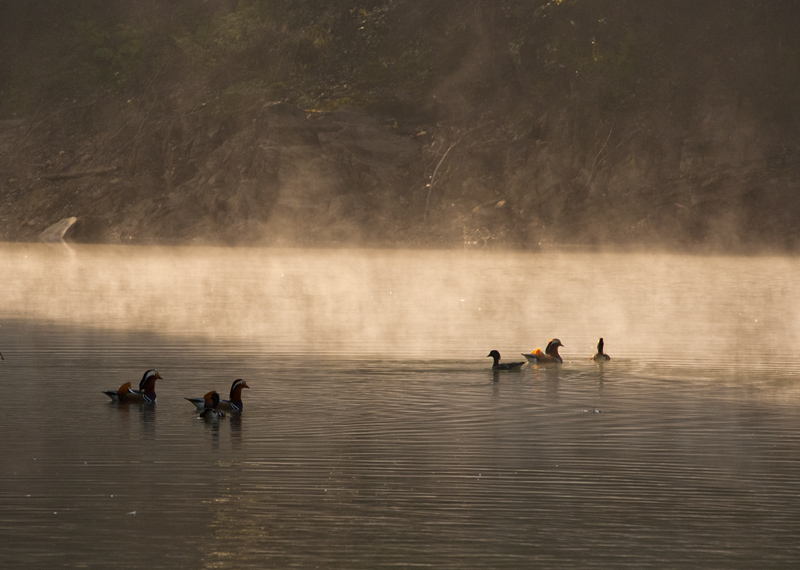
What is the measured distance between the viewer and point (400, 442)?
57.6 feet

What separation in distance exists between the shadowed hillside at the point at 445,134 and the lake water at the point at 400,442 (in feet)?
165

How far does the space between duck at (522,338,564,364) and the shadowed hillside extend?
61.9 meters

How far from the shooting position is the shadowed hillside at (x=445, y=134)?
8956 centimetres

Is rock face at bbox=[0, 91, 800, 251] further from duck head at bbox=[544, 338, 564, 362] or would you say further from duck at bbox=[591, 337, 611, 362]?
duck head at bbox=[544, 338, 564, 362]

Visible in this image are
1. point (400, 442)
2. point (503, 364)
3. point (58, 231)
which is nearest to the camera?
point (400, 442)

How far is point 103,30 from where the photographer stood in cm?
11575

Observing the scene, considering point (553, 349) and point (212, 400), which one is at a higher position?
point (553, 349)

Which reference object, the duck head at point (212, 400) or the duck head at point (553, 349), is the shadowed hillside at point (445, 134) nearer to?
the duck head at point (553, 349)

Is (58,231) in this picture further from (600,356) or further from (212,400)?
(212,400)

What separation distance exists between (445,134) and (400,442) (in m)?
81.0

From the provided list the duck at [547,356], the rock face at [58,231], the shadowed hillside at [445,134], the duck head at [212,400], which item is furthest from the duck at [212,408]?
the rock face at [58,231]

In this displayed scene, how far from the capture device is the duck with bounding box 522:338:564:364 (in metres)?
26.5

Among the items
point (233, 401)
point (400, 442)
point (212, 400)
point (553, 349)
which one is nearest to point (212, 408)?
point (212, 400)

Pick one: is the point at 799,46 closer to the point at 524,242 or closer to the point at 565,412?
the point at 524,242
